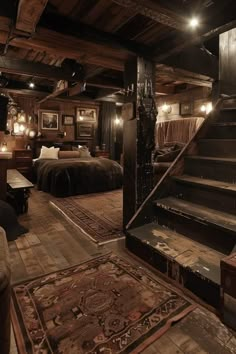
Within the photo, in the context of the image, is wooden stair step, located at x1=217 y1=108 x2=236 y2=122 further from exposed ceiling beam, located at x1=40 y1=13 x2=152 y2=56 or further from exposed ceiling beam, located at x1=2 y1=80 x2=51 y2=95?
exposed ceiling beam, located at x1=2 y1=80 x2=51 y2=95

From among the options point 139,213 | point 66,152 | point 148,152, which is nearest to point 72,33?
point 148,152

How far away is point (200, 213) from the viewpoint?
2176mm

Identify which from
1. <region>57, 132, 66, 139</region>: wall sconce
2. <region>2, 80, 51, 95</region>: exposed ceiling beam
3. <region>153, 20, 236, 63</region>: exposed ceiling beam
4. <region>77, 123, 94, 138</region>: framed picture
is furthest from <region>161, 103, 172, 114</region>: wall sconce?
<region>153, 20, 236, 63</region>: exposed ceiling beam

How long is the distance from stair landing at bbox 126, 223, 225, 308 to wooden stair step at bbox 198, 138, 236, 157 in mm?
1088

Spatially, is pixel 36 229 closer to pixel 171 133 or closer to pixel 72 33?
pixel 72 33

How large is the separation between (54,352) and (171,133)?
21.9 feet

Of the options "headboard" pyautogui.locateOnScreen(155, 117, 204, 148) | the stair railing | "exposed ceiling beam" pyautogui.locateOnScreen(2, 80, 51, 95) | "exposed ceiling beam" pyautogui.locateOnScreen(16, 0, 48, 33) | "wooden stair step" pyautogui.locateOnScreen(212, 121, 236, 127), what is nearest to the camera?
"exposed ceiling beam" pyautogui.locateOnScreen(16, 0, 48, 33)

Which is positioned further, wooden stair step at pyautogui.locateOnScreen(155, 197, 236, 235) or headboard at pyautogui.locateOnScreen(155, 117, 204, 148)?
headboard at pyautogui.locateOnScreen(155, 117, 204, 148)

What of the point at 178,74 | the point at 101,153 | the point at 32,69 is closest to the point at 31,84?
the point at 32,69

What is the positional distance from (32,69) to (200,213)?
137 inches

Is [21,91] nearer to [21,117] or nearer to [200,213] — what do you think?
[21,117]

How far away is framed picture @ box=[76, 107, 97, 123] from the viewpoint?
25.9 feet

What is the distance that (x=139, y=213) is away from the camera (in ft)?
8.28

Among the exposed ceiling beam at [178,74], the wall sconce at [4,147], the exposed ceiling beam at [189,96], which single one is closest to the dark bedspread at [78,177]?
the wall sconce at [4,147]
